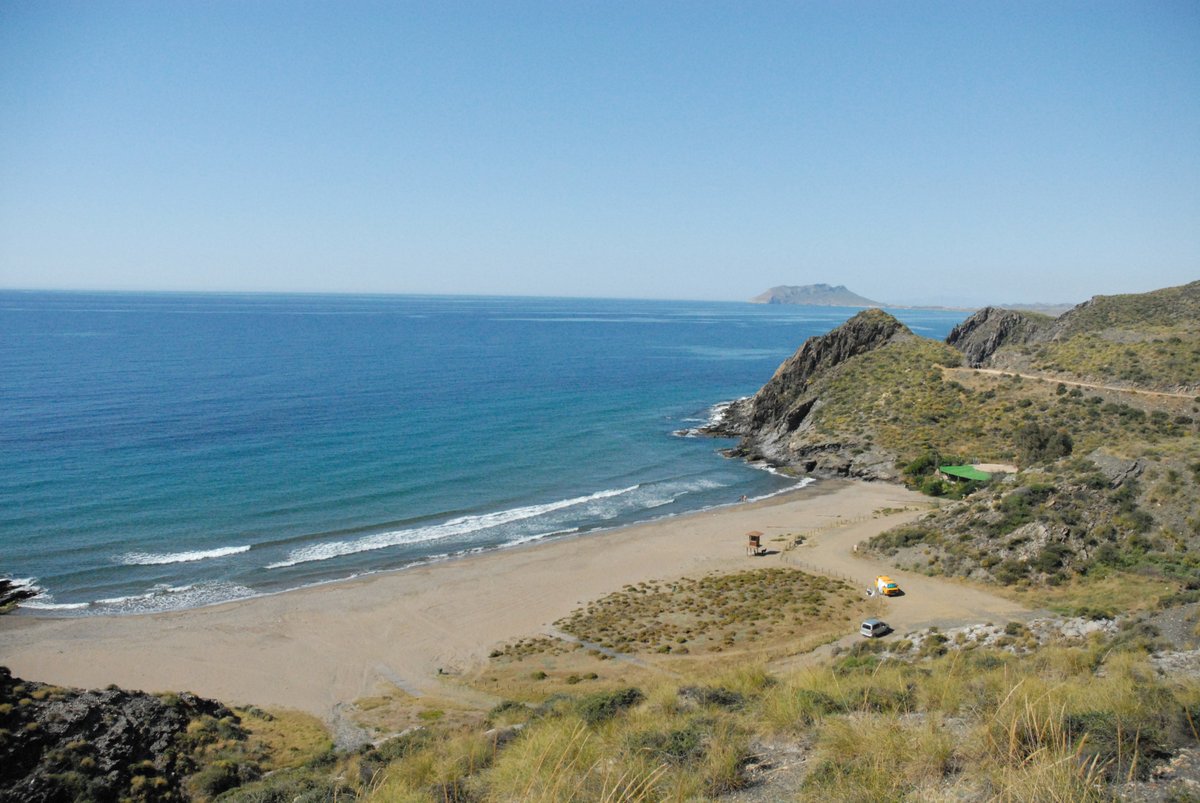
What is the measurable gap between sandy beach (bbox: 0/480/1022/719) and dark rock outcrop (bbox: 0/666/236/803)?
5889 millimetres

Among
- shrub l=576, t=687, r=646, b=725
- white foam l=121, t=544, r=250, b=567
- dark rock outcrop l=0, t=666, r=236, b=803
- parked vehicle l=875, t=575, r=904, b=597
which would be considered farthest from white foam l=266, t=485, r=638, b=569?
shrub l=576, t=687, r=646, b=725

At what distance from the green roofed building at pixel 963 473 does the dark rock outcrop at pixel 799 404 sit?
8.71 meters

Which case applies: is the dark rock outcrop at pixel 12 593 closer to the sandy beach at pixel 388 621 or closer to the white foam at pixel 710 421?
the sandy beach at pixel 388 621

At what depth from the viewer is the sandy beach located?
2733cm

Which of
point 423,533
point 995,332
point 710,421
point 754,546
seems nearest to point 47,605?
point 423,533

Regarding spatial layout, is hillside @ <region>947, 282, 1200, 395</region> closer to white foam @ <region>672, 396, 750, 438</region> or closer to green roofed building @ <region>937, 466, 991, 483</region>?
green roofed building @ <region>937, 466, 991, 483</region>

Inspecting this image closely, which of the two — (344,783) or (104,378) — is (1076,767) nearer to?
(344,783)

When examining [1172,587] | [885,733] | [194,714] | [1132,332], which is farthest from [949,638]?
[1132,332]

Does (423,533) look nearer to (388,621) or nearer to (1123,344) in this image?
(388,621)

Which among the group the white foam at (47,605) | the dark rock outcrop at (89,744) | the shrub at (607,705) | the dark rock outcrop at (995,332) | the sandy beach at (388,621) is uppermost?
the dark rock outcrop at (995,332)

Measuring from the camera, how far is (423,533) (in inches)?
1751

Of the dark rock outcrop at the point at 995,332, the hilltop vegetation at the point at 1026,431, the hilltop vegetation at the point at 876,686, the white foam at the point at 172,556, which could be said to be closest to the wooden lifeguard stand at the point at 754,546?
the hilltop vegetation at the point at 876,686

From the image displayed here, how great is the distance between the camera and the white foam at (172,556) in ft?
124

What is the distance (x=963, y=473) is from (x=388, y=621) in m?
39.7
